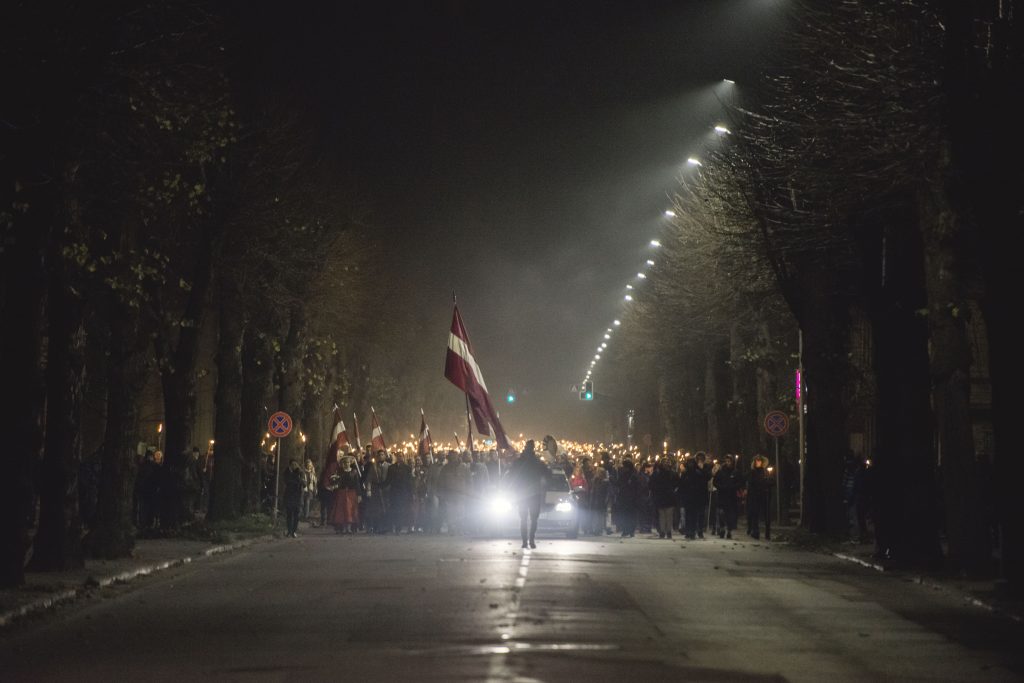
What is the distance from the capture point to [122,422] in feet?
92.7

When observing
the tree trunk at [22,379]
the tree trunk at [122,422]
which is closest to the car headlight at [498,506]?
the tree trunk at [122,422]

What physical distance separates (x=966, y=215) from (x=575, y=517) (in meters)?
15.7

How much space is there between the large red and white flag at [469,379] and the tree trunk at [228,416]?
23.8 ft

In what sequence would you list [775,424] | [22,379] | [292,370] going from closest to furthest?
[22,379], [775,424], [292,370]

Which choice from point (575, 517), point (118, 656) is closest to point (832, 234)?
point (575, 517)

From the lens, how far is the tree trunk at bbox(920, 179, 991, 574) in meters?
24.5

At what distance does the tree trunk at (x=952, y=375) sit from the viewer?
80.2 ft

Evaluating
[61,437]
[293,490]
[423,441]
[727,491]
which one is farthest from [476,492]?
[61,437]

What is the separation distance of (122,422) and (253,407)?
17.3 meters

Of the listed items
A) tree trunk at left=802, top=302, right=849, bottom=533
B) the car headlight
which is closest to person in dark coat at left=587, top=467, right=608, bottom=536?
the car headlight

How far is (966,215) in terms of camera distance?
25.0 meters

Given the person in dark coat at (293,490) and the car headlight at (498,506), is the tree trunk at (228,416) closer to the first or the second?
the person in dark coat at (293,490)

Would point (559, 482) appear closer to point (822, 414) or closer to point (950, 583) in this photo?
point (822, 414)

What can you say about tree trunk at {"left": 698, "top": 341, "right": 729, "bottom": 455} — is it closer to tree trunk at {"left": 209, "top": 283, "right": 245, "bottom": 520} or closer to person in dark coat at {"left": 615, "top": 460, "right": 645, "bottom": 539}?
person in dark coat at {"left": 615, "top": 460, "right": 645, "bottom": 539}
